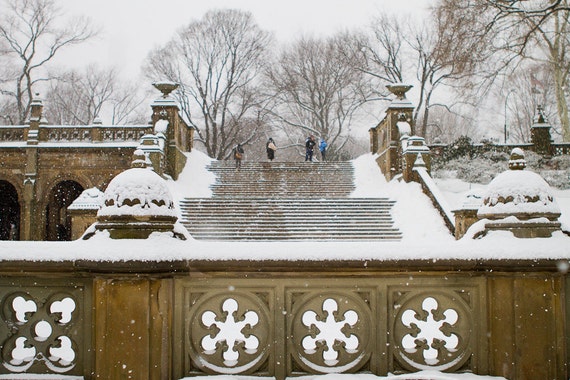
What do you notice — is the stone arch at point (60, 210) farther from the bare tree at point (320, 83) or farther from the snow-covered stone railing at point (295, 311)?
the snow-covered stone railing at point (295, 311)

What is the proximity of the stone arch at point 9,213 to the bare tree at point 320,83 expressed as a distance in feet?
62.8

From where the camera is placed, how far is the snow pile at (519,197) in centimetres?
385

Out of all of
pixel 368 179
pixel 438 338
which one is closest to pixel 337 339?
pixel 438 338

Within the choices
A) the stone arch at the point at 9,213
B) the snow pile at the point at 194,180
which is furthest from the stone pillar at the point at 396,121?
the stone arch at the point at 9,213

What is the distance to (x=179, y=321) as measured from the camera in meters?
3.77

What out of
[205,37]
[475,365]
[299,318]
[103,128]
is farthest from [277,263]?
[205,37]

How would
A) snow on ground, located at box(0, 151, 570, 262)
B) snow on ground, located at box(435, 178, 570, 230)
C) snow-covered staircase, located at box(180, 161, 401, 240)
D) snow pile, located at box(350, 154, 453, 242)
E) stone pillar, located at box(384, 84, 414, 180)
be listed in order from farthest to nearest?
snow on ground, located at box(435, 178, 570, 230) → stone pillar, located at box(384, 84, 414, 180) → snow-covered staircase, located at box(180, 161, 401, 240) → snow pile, located at box(350, 154, 453, 242) → snow on ground, located at box(0, 151, 570, 262)

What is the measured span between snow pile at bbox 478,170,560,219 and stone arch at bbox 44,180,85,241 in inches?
1101

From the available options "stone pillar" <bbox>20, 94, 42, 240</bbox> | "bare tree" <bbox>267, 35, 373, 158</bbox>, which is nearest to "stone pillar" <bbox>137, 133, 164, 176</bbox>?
"stone pillar" <bbox>20, 94, 42, 240</bbox>

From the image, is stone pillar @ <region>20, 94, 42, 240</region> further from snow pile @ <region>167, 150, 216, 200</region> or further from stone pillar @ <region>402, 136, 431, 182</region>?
stone pillar @ <region>402, 136, 431, 182</region>

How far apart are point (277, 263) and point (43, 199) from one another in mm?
26252

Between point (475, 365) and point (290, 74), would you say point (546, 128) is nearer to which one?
point (290, 74)

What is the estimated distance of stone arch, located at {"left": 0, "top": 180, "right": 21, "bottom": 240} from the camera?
31625 mm

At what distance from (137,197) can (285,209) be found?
14.4 metres
